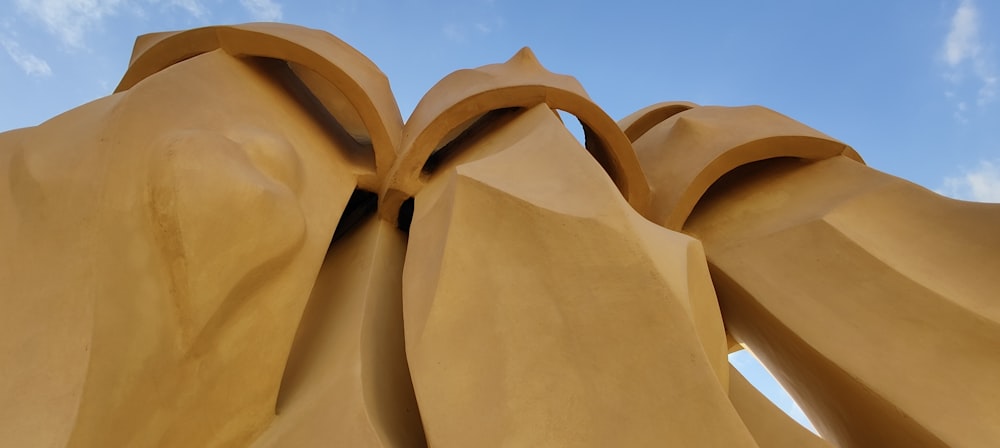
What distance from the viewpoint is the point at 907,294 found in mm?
2980

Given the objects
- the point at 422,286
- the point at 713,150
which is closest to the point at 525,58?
the point at 713,150

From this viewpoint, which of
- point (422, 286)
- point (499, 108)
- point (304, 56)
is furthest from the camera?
point (499, 108)

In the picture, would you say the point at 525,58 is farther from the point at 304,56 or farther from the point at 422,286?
the point at 422,286

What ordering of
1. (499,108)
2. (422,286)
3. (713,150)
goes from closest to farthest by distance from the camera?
(422,286) < (499,108) < (713,150)

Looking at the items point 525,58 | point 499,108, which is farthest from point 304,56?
point 525,58

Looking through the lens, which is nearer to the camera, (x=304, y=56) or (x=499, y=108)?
(x=304, y=56)

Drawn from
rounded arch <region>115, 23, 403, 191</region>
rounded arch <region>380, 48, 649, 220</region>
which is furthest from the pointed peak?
rounded arch <region>115, 23, 403, 191</region>

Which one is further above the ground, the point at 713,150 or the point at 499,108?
the point at 713,150

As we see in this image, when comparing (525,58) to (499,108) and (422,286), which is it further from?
(422,286)

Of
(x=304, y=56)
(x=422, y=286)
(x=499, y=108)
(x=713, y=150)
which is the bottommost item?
(x=422, y=286)

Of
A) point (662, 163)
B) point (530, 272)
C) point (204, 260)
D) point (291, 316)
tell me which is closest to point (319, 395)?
point (291, 316)

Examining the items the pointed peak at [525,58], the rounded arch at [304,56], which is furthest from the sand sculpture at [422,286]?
the pointed peak at [525,58]

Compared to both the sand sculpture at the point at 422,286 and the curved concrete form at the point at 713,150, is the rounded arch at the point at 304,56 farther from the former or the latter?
the curved concrete form at the point at 713,150

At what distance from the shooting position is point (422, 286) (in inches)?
101
